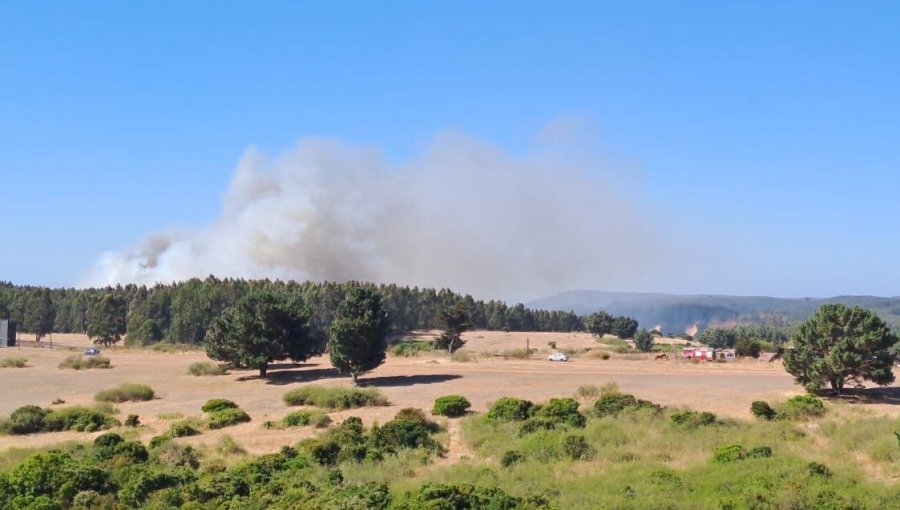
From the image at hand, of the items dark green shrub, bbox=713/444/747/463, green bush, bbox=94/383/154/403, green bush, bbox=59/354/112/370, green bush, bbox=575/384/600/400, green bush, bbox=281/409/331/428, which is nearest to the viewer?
dark green shrub, bbox=713/444/747/463

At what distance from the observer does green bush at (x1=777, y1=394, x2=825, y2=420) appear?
33.1 meters

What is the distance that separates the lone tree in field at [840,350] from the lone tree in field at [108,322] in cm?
10333

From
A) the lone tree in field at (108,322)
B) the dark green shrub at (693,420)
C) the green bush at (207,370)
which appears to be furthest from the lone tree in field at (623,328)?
the dark green shrub at (693,420)

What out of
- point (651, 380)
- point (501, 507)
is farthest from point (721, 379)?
point (501, 507)

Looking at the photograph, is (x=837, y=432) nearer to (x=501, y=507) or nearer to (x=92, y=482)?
(x=501, y=507)

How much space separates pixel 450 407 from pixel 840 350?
2058 centimetres

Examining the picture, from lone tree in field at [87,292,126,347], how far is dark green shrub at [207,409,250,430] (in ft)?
287

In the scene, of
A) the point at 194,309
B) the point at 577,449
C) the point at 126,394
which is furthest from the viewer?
the point at 194,309

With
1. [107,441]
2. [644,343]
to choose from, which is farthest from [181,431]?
[644,343]

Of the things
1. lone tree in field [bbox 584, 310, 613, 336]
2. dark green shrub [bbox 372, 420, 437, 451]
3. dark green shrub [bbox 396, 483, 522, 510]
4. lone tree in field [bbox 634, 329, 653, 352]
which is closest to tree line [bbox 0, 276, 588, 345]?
lone tree in field [bbox 584, 310, 613, 336]

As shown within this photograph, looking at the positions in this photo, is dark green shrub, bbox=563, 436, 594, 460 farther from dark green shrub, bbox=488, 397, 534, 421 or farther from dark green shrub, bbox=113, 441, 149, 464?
dark green shrub, bbox=113, 441, 149, 464

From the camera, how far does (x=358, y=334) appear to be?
5312 cm

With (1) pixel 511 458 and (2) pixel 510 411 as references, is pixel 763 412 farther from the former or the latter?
(1) pixel 511 458

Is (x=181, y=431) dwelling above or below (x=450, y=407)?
below
